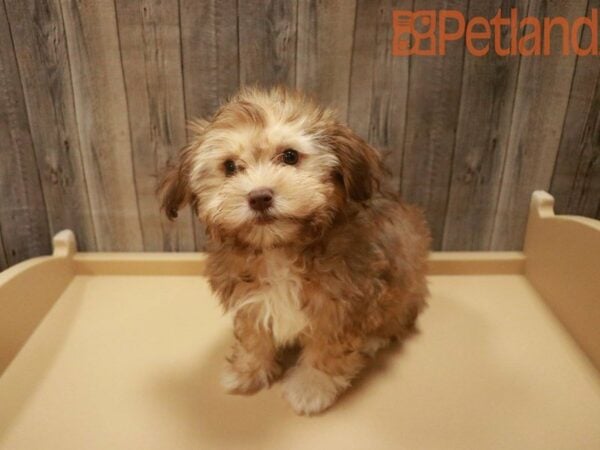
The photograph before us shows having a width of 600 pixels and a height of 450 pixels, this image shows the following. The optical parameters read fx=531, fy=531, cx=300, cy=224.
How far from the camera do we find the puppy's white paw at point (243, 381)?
5.07ft

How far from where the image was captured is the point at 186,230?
207cm

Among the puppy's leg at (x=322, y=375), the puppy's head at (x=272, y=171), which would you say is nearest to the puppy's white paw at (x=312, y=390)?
the puppy's leg at (x=322, y=375)

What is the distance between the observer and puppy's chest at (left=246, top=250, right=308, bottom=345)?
1.33 m

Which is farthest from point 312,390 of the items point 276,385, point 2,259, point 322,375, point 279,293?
point 2,259

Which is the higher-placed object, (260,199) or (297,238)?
(260,199)

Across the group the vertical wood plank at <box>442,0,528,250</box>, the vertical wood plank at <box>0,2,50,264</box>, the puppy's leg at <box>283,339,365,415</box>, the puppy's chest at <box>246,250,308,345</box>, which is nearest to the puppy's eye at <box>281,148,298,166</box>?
the puppy's chest at <box>246,250,308,345</box>

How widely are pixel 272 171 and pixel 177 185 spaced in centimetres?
28

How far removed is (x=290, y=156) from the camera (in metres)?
1.21

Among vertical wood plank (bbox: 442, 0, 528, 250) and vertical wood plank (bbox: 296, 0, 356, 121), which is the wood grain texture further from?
vertical wood plank (bbox: 442, 0, 528, 250)

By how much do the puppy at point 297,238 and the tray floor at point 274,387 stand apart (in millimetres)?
96

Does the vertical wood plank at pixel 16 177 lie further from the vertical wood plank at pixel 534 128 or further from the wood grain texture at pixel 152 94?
the vertical wood plank at pixel 534 128

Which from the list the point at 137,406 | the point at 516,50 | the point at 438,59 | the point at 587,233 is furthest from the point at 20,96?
the point at 587,233

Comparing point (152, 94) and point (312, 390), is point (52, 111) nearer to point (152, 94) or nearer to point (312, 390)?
A: point (152, 94)

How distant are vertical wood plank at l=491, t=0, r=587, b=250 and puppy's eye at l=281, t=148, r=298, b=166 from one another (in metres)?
0.99
